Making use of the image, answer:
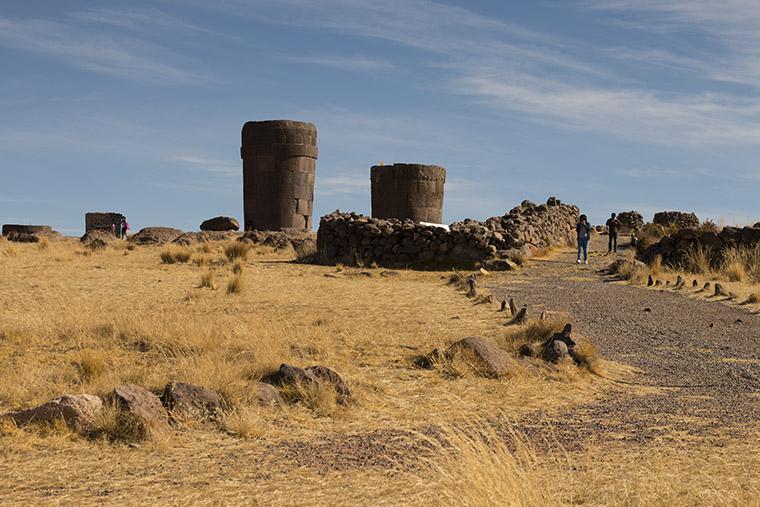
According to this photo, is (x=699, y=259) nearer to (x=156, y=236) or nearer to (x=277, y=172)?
(x=277, y=172)

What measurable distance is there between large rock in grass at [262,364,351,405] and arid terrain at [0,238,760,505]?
13 centimetres

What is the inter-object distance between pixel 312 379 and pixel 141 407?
150cm

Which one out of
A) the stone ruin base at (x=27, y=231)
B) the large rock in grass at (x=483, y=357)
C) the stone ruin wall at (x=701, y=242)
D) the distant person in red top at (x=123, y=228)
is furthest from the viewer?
the distant person in red top at (x=123, y=228)

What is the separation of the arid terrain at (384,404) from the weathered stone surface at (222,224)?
20425 millimetres

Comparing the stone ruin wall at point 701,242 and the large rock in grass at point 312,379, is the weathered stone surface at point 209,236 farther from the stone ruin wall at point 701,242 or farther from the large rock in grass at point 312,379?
the large rock in grass at point 312,379

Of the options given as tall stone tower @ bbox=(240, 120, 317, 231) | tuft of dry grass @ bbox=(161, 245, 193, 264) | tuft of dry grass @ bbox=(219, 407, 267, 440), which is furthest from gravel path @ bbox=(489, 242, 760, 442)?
tall stone tower @ bbox=(240, 120, 317, 231)

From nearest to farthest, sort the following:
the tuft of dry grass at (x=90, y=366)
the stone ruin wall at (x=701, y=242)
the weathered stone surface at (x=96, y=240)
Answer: the tuft of dry grass at (x=90, y=366)
the stone ruin wall at (x=701, y=242)
the weathered stone surface at (x=96, y=240)

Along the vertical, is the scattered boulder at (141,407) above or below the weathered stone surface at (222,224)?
below

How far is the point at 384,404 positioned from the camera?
7129 millimetres

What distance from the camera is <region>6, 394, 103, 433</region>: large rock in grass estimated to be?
5.99 meters

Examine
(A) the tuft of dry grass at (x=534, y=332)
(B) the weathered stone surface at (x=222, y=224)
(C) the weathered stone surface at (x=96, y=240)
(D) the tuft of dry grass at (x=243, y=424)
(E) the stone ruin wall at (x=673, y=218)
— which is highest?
(E) the stone ruin wall at (x=673, y=218)

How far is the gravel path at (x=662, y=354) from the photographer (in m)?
6.67

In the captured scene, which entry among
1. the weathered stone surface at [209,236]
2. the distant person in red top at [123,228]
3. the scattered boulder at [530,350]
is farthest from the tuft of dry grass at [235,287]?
the distant person in red top at [123,228]

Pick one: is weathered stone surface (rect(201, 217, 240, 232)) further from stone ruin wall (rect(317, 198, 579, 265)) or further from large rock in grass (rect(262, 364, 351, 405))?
large rock in grass (rect(262, 364, 351, 405))
